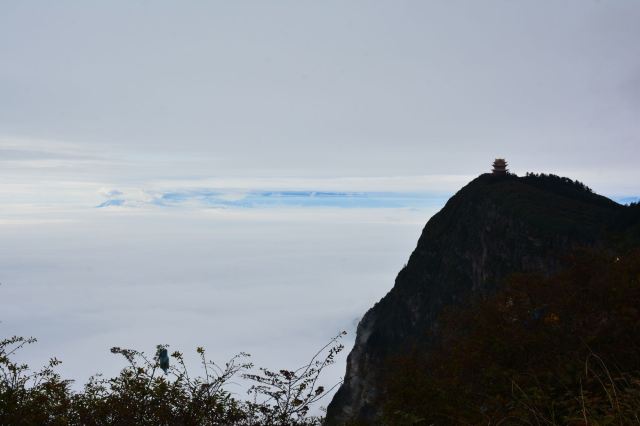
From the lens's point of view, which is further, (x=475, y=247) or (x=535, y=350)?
(x=475, y=247)

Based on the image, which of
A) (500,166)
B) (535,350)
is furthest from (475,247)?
(535,350)

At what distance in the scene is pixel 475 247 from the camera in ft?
281

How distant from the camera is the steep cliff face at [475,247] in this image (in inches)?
2707

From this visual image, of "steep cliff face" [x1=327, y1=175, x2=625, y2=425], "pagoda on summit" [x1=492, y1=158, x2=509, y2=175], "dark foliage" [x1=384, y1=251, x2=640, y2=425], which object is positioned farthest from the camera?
"pagoda on summit" [x1=492, y1=158, x2=509, y2=175]

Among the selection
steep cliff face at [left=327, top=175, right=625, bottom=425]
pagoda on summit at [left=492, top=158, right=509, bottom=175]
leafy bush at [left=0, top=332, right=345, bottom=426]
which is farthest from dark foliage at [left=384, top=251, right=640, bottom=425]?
pagoda on summit at [left=492, top=158, right=509, bottom=175]

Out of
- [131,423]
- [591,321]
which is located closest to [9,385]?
[131,423]

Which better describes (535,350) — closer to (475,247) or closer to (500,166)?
(475,247)

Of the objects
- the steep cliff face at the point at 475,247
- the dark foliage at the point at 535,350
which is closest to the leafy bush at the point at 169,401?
the dark foliage at the point at 535,350

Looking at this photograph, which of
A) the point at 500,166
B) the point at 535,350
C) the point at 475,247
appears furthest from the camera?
the point at 500,166

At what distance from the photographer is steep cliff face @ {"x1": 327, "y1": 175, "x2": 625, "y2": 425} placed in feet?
226

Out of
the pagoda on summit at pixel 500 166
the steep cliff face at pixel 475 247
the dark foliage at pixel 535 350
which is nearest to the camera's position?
the dark foliage at pixel 535 350

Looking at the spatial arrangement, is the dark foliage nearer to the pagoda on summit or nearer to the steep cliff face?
the steep cliff face

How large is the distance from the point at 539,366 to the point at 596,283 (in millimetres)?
2956

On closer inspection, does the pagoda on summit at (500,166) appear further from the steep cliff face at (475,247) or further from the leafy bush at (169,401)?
the leafy bush at (169,401)
